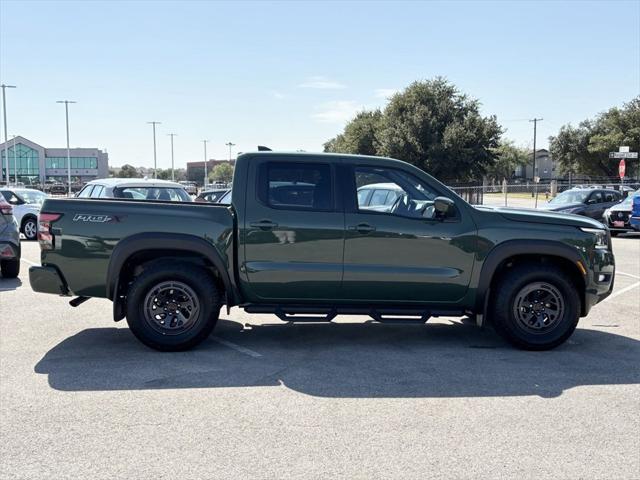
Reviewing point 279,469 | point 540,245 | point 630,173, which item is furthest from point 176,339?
point 630,173

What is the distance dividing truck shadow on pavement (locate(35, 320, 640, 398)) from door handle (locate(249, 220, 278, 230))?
4.02 feet

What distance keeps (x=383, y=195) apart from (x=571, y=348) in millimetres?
2498

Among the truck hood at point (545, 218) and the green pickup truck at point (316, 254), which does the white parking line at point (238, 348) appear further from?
the truck hood at point (545, 218)

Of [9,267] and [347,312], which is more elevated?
[347,312]

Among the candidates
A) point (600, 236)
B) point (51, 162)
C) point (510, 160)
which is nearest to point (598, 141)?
point (510, 160)

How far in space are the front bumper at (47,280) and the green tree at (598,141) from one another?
6310 centimetres

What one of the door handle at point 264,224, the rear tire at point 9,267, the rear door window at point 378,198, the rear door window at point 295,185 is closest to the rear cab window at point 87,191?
the rear tire at point 9,267

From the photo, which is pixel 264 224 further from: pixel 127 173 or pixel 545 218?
pixel 127 173

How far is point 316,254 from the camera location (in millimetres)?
6039

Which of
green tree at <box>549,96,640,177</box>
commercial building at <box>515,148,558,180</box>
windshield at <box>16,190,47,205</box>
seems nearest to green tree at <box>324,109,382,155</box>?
green tree at <box>549,96,640,177</box>

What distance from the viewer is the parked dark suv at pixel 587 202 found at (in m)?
20.7

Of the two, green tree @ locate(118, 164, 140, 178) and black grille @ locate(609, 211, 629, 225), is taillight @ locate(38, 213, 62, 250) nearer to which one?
black grille @ locate(609, 211, 629, 225)

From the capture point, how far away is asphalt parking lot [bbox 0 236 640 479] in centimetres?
374

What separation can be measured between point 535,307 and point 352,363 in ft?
6.50
